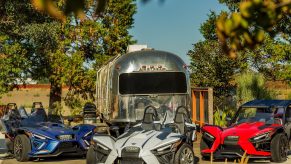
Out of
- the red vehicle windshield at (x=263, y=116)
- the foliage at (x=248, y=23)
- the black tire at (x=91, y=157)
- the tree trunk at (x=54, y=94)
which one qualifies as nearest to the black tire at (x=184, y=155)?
the black tire at (x=91, y=157)

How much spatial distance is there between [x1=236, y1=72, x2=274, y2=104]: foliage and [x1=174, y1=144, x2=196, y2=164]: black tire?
43.0 ft

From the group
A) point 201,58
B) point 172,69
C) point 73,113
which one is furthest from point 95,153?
point 73,113

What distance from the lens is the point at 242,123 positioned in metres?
13.6

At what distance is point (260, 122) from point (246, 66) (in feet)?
37.3

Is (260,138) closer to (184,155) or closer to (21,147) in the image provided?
(184,155)

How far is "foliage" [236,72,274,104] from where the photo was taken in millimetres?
23531

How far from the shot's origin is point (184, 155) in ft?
35.2

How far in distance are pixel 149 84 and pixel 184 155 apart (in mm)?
5842

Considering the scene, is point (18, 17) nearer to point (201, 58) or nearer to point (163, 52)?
point (201, 58)

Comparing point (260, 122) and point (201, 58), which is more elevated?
point (201, 58)

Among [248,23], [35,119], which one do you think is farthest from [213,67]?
[248,23]

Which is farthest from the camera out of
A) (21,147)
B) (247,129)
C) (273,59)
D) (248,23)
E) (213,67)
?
(213,67)

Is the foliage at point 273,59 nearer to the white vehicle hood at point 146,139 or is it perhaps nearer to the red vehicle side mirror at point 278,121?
the red vehicle side mirror at point 278,121

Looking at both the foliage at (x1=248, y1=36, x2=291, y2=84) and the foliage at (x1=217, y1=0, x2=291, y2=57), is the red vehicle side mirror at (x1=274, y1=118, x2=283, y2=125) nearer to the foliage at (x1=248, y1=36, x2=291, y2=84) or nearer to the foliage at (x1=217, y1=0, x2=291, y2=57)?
the foliage at (x1=248, y1=36, x2=291, y2=84)
